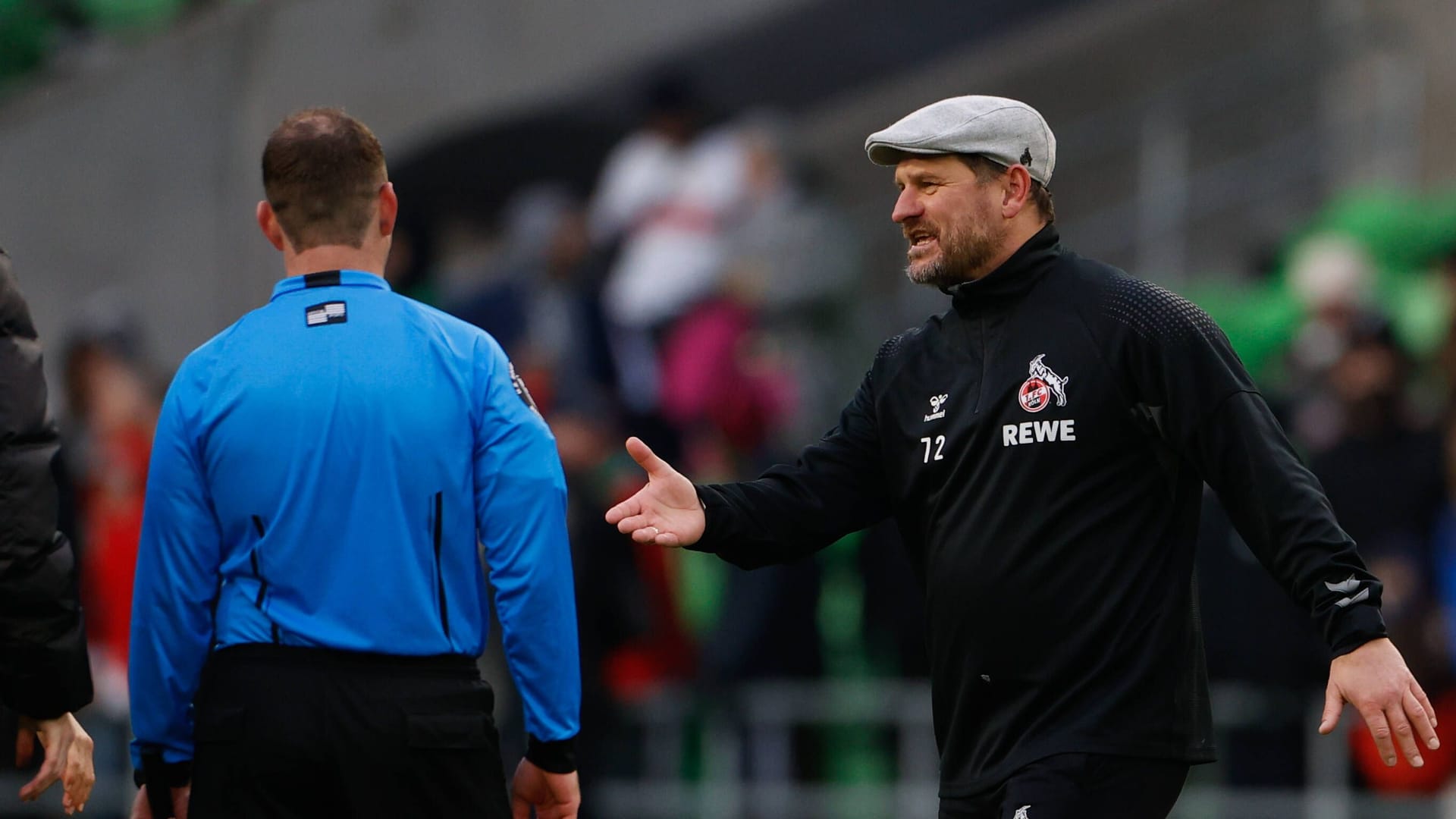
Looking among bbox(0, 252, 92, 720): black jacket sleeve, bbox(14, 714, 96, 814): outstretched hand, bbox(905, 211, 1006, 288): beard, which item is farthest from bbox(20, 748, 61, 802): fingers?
bbox(905, 211, 1006, 288): beard

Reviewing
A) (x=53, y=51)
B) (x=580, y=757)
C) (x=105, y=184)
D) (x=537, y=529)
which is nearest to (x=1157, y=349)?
(x=537, y=529)

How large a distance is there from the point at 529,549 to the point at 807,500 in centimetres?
77

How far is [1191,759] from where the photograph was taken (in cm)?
498

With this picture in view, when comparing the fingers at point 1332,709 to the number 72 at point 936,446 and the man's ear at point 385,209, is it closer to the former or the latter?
the number 72 at point 936,446

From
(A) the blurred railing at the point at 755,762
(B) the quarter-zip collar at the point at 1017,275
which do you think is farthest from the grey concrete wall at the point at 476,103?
(B) the quarter-zip collar at the point at 1017,275

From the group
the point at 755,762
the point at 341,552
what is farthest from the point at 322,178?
the point at 755,762

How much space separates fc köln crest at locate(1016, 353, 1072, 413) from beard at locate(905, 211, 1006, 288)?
30 cm

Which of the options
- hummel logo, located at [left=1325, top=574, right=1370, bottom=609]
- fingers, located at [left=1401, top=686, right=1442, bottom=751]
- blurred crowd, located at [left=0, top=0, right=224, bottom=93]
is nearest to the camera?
fingers, located at [left=1401, top=686, right=1442, bottom=751]

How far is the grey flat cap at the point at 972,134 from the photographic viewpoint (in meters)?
5.23

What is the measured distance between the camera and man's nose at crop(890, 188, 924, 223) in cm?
529

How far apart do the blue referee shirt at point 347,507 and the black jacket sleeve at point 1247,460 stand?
142 centimetres

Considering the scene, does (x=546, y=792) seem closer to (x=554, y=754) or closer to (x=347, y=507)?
(x=554, y=754)

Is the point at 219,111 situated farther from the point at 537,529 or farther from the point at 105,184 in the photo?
the point at 537,529

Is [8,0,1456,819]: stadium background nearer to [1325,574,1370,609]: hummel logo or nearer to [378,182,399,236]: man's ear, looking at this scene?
[1325,574,1370,609]: hummel logo
